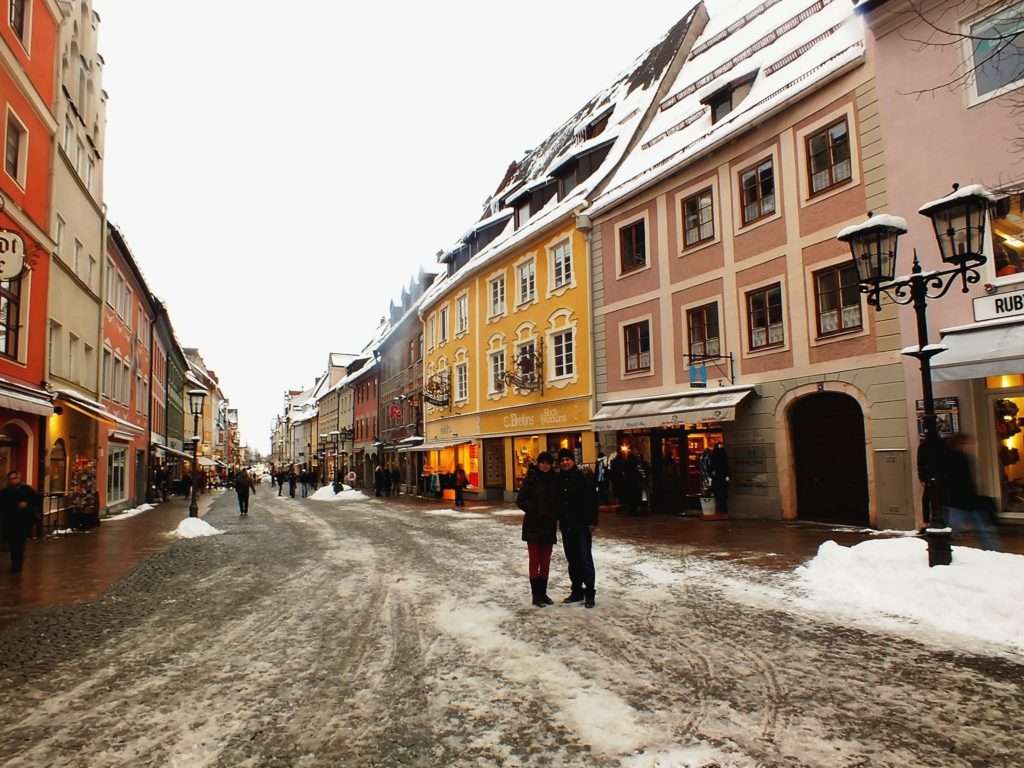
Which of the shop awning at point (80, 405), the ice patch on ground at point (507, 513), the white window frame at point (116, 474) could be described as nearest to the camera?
the shop awning at point (80, 405)

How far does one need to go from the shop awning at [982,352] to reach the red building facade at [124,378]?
72.7 feet

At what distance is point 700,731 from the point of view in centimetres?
414

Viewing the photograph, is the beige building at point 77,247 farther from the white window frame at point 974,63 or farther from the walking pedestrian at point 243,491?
the white window frame at point 974,63

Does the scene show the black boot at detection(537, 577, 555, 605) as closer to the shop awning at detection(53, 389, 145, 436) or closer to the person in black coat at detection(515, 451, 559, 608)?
the person in black coat at detection(515, 451, 559, 608)

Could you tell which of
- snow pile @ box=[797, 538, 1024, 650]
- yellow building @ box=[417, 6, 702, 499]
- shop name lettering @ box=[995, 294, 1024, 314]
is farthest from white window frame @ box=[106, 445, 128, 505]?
shop name lettering @ box=[995, 294, 1024, 314]

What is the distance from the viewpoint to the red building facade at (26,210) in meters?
15.1

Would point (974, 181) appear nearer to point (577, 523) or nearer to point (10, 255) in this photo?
point (577, 523)

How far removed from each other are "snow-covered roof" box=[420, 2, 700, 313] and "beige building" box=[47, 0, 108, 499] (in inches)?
568

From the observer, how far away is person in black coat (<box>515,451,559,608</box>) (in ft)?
25.3

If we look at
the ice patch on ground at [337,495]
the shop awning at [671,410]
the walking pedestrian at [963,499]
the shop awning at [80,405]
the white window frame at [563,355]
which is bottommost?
the ice patch on ground at [337,495]

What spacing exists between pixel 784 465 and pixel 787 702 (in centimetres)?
1241

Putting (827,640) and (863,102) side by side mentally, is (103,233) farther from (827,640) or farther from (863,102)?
(827,640)

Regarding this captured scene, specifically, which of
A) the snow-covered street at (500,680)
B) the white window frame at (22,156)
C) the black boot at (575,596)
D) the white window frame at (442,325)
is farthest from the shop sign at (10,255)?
the white window frame at (442,325)

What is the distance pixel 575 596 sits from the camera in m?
7.86
